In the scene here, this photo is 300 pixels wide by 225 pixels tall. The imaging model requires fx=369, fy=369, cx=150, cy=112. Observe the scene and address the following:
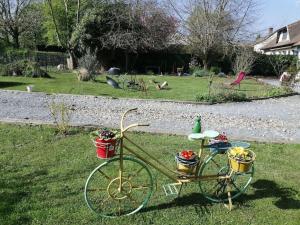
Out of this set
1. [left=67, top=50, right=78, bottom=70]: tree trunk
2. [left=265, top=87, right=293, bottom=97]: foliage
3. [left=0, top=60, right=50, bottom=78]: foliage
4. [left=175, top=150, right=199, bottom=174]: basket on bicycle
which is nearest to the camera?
[left=175, top=150, right=199, bottom=174]: basket on bicycle

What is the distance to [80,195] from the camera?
438 cm

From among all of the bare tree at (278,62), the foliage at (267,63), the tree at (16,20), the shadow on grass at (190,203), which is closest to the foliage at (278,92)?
the shadow on grass at (190,203)

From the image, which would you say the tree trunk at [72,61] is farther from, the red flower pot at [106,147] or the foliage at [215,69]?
the red flower pot at [106,147]

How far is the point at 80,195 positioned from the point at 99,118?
4494 mm

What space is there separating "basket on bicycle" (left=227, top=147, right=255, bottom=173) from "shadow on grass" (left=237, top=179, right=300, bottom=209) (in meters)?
0.64

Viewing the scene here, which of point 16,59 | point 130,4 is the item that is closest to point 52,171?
point 16,59

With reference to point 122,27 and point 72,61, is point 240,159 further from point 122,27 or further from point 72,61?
point 72,61

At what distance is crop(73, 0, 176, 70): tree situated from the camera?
78.2 ft

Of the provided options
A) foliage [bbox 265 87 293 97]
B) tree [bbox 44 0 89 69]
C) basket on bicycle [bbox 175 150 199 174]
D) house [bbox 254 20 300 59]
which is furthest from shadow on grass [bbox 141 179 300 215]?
house [bbox 254 20 300 59]

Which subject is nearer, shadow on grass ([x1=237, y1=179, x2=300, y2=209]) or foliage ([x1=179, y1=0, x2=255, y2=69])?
shadow on grass ([x1=237, y1=179, x2=300, y2=209])

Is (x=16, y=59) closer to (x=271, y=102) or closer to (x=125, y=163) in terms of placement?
(x=271, y=102)

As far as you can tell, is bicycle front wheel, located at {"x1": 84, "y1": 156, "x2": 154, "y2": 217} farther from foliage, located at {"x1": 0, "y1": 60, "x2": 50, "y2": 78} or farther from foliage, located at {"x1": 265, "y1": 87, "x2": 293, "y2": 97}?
foliage, located at {"x1": 0, "y1": 60, "x2": 50, "y2": 78}

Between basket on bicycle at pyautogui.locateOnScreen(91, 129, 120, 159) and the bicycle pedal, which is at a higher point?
basket on bicycle at pyautogui.locateOnScreen(91, 129, 120, 159)

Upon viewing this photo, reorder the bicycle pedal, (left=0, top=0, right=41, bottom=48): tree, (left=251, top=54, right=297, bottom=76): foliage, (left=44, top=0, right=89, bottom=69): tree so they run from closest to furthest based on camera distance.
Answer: the bicycle pedal → (left=44, top=0, right=89, bottom=69): tree → (left=251, top=54, right=297, bottom=76): foliage → (left=0, top=0, right=41, bottom=48): tree
